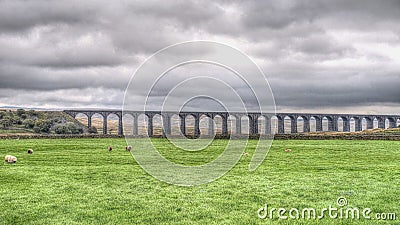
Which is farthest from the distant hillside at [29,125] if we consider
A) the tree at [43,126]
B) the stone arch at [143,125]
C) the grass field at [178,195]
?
the grass field at [178,195]

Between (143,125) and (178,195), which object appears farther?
(143,125)

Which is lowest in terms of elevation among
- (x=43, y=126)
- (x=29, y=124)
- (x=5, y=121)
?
(x=43, y=126)

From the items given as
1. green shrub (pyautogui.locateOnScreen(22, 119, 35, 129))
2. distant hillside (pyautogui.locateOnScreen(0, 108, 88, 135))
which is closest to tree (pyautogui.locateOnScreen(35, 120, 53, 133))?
distant hillside (pyautogui.locateOnScreen(0, 108, 88, 135))

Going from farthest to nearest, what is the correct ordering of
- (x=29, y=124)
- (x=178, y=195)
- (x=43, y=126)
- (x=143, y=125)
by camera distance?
(x=29, y=124) < (x=43, y=126) < (x=143, y=125) < (x=178, y=195)

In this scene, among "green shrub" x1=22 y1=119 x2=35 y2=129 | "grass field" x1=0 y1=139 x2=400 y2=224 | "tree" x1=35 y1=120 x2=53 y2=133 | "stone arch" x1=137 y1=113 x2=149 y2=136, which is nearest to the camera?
"grass field" x1=0 y1=139 x2=400 y2=224

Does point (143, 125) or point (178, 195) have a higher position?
point (143, 125)

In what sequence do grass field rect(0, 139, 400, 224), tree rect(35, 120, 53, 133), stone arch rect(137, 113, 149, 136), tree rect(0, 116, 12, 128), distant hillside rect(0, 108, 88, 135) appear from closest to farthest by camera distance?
grass field rect(0, 139, 400, 224) → stone arch rect(137, 113, 149, 136) → distant hillside rect(0, 108, 88, 135) → tree rect(35, 120, 53, 133) → tree rect(0, 116, 12, 128)

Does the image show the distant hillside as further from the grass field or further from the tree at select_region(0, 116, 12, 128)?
the grass field

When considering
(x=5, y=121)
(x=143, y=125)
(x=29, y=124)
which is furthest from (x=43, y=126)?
(x=143, y=125)

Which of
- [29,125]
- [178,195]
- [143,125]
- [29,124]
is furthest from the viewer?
[29,124]

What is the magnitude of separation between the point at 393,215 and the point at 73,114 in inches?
6962

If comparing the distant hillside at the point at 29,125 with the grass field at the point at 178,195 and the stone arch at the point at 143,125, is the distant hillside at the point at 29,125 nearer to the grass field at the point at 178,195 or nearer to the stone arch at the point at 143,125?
the stone arch at the point at 143,125

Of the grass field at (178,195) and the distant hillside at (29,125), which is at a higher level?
the distant hillside at (29,125)

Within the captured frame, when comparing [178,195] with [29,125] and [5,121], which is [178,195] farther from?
[5,121]
